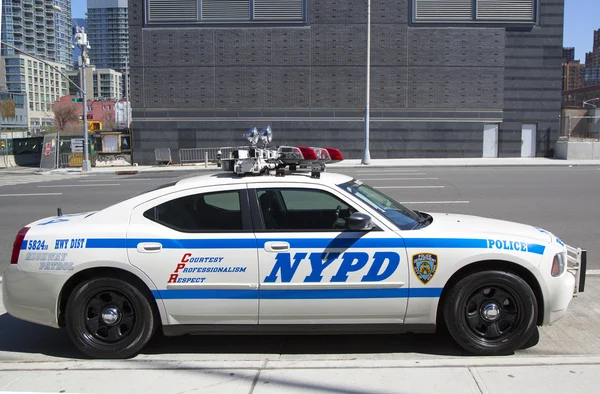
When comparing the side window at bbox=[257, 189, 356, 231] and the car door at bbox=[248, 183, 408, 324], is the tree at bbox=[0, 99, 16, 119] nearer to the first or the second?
the side window at bbox=[257, 189, 356, 231]

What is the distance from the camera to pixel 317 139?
33.7 meters

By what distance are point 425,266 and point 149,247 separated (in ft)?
7.01

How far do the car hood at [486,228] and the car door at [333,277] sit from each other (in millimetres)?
505

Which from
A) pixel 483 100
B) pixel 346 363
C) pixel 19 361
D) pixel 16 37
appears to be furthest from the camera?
pixel 16 37

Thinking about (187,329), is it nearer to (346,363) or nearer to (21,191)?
(346,363)

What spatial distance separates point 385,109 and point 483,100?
5.46 m

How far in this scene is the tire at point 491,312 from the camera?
4535 millimetres

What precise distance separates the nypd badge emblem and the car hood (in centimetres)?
29

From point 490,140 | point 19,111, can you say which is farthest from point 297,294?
point 19,111

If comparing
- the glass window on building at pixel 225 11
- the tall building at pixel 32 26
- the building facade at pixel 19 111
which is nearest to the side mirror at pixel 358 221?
the glass window on building at pixel 225 11

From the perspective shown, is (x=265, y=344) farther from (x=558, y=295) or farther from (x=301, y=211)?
(x=558, y=295)

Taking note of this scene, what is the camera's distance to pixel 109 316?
468 centimetres

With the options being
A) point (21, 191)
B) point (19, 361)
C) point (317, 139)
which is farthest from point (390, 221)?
point (317, 139)

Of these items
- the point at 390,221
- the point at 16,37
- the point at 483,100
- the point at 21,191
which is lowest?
the point at 21,191
